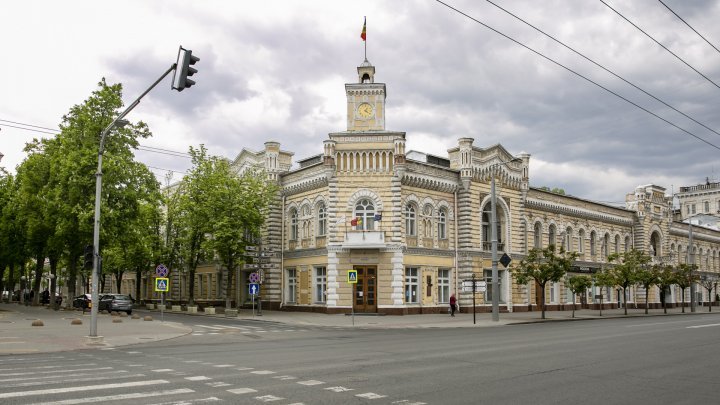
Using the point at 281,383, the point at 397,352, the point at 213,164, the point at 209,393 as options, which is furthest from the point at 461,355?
the point at 213,164

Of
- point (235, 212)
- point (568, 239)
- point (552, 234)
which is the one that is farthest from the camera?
point (568, 239)

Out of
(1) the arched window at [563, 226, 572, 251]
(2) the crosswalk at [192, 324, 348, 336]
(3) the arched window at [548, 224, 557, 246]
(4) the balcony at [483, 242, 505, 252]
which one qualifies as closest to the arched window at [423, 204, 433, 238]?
(4) the balcony at [483, 242, 505, 252]

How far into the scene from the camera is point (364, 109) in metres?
42.6

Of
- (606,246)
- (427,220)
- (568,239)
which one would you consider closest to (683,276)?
(606,246)

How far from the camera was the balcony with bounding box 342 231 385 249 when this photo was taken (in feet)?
130

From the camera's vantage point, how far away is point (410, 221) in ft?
139

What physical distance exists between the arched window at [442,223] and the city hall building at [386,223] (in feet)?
0.26

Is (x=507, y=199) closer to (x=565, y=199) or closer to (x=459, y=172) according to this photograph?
(x=459, y=172)

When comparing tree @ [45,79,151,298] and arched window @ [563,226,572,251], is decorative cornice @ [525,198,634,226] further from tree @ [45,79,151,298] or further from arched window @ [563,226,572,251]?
tree @ [45,79,151,298]

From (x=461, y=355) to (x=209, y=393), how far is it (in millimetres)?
8348

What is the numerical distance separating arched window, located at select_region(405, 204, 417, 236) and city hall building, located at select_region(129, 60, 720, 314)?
0.32ft

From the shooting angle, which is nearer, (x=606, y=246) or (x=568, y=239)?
(x=568, y=239)

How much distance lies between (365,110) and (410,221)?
846 centimetres

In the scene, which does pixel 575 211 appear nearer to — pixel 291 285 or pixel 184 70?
pixel 291 285
